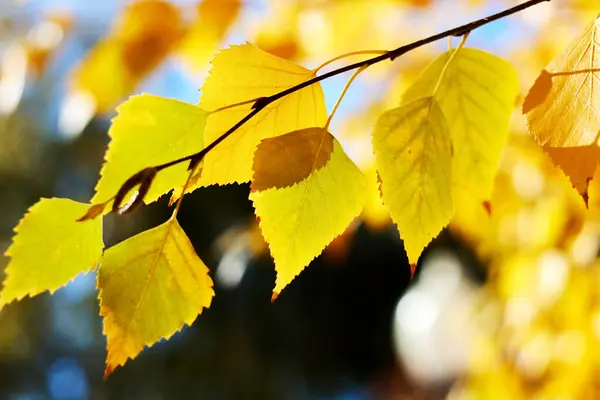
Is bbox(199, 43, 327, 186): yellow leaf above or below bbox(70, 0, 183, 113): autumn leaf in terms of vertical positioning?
above

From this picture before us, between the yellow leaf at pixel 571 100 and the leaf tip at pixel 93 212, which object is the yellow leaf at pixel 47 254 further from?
the yellow leaf at pixel 571 100

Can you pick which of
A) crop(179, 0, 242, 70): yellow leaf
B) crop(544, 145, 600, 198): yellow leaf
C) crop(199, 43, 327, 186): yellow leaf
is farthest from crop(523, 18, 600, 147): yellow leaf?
crop(179, 0, 242, 70): yellow leaf

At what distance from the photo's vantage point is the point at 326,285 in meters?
4.33

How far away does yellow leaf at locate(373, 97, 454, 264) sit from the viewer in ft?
0.99

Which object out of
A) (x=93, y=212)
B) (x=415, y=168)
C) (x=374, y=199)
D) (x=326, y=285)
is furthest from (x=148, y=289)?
(x=326, y=285)

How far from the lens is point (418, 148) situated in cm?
31

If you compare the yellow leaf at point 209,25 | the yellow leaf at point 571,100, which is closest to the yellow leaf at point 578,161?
the yellow leaf at point 571,100

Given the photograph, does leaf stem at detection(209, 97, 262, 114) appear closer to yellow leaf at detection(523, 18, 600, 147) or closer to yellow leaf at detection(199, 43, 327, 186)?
yellow leaf at detection(199, 43, 327, 186)

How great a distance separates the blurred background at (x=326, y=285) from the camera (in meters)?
0.92

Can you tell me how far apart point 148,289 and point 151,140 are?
0.23ft

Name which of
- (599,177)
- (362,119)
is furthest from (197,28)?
(599,177)

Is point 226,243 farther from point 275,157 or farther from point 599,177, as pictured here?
point 275,157

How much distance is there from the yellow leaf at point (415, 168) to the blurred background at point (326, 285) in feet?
1.90

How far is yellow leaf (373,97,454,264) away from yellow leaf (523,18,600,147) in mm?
47
